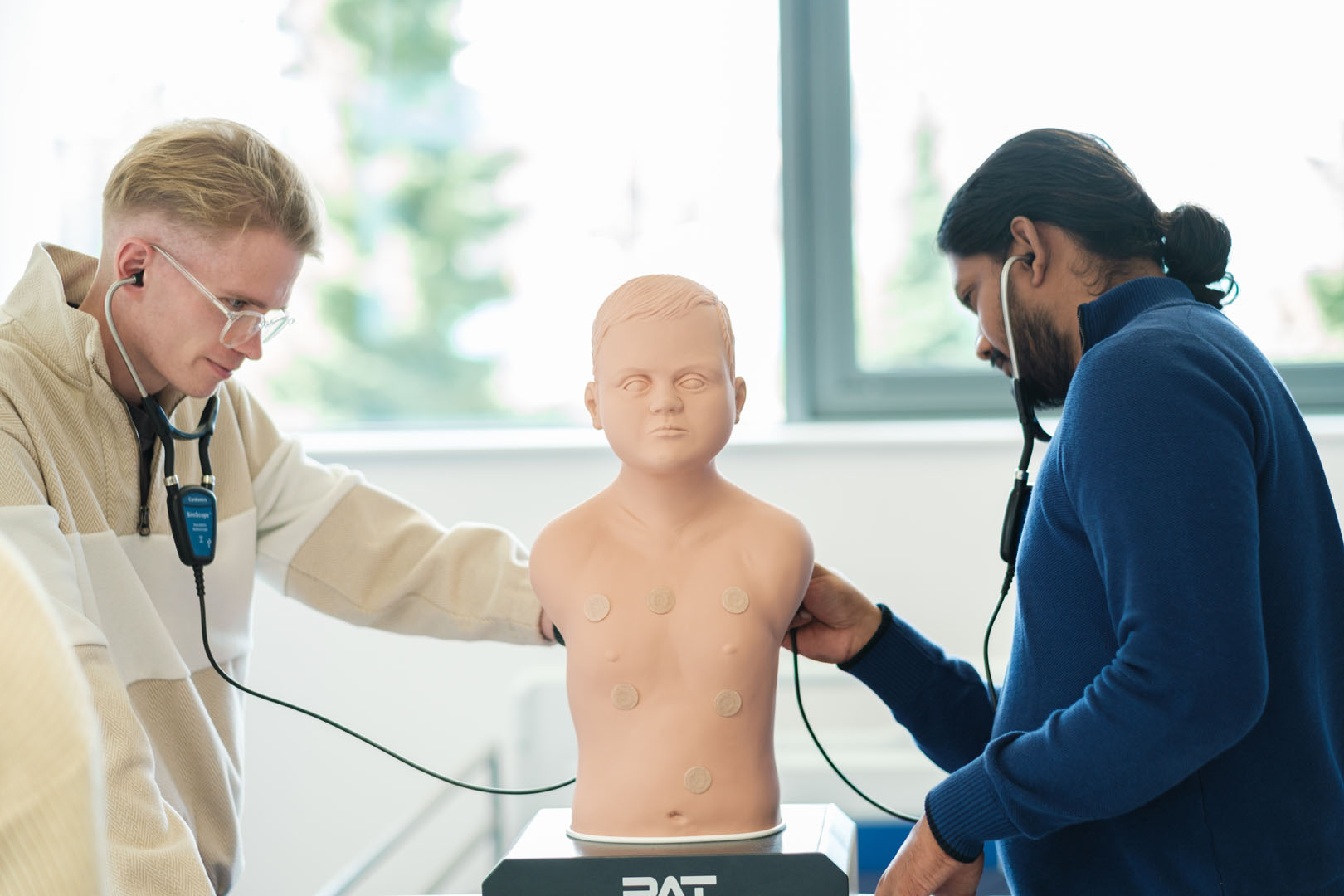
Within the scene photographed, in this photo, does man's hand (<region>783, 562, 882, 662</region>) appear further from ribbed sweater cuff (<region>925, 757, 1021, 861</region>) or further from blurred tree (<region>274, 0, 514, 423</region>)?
blurred tree (<region>274, 0, 514, 423</region>)

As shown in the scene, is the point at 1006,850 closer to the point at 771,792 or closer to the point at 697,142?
the point at 771,792

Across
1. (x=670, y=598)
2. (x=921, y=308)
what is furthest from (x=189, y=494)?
(x=921, y=308)

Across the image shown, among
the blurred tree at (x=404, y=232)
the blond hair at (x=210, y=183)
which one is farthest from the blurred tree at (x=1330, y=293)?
the blond hair at (x=210, y=183)

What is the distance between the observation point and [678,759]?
132 centimetres

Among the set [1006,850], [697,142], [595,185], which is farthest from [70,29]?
[1006,850]

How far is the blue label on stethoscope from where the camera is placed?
156 centimetres

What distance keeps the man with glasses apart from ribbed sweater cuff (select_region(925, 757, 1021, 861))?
25.7 inches

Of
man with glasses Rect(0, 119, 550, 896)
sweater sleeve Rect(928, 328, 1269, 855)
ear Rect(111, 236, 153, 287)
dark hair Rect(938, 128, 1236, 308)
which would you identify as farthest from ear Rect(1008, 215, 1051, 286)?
ear Rect(111, 236, 153, 287)

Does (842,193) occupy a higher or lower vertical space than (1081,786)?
higher

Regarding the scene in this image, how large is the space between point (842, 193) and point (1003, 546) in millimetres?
1413

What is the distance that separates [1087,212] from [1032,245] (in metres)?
0.07

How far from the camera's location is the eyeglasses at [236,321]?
1.49 meters

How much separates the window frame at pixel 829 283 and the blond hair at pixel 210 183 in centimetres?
147

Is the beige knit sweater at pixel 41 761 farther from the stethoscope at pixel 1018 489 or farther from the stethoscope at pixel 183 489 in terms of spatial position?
the stethoscope at pixel 1018 489
